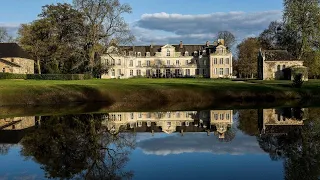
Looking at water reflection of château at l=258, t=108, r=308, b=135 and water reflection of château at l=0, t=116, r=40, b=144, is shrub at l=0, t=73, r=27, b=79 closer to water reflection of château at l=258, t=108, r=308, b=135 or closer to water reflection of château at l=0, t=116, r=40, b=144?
water reflection of château at l=0, t=116, r=40, b=144

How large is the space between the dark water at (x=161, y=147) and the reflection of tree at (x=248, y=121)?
0.05 m

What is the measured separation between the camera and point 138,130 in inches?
795

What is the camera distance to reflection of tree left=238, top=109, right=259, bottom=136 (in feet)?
63.1

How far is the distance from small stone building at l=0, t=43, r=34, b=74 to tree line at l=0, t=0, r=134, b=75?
2.25 m

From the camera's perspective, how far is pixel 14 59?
69.4m

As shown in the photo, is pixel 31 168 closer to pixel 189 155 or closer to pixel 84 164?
pixel 84 164

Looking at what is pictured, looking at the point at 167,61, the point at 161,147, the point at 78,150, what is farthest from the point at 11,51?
the point at 78,150

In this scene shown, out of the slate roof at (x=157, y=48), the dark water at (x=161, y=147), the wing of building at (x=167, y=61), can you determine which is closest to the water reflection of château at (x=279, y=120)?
the dark water at (x=161, y=147)

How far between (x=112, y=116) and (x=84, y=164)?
13.4 metres

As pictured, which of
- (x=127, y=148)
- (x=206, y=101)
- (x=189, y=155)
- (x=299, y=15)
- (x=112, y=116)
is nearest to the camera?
(x=189, y=155)

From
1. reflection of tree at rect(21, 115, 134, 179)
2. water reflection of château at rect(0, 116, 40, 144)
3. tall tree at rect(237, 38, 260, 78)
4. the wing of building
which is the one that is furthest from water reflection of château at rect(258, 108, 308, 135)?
tall tree at rect(237, 38, 260, 78)

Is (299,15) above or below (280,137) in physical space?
above

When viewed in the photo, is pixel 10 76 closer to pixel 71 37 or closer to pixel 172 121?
pixel 71 37

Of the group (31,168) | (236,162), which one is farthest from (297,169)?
(31,168)
